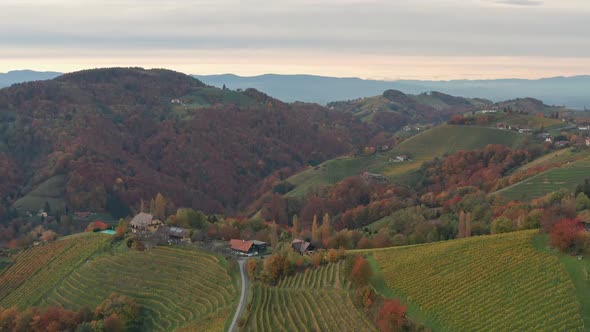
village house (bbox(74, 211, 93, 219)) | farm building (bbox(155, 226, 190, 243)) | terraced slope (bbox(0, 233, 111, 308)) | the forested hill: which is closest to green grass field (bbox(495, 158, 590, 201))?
farm building (bbox(155, 226, 190, 243))

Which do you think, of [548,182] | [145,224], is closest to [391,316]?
[145,224]

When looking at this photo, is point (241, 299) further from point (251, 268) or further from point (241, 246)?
point (241, 246)

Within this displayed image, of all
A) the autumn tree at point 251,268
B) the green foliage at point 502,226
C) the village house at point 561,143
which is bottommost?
the autumn tree at point 251,268

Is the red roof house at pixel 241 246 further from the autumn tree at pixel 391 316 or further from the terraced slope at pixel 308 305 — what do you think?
the autumn tree at pixel 391 316

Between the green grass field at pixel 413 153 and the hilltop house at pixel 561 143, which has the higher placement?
the hilltop house at pixel 561 143

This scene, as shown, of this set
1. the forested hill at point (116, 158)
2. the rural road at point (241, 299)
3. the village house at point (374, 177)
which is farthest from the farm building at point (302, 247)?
the forested hill at point (116, 158)

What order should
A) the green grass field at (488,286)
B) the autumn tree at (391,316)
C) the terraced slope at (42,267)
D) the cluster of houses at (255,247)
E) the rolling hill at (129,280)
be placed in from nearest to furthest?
the green grass field at (488,286) < the autumn tree at (391,316) < the rolling hill at (129,280) < the cluster of houses at (255,247) < the terraced slope at (42,267)

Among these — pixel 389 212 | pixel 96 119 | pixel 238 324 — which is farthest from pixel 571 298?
pixel 96 119
